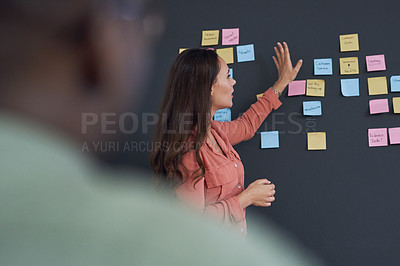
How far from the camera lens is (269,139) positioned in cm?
165

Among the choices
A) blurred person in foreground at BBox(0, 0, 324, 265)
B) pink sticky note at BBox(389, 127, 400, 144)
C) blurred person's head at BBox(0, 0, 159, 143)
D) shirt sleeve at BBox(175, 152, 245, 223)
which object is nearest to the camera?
blurred person in foreground at BBox(0, 0, 324, 265)

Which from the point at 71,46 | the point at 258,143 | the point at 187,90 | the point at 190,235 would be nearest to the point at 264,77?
the point at 258,143

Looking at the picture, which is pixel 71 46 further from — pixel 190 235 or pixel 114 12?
pixel 190 235

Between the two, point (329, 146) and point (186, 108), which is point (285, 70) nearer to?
point (329, 146)

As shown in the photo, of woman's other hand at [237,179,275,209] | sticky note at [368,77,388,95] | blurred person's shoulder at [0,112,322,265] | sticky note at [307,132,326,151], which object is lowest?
woman's other hand at [237,179,275,209]

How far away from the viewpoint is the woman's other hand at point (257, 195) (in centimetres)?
128

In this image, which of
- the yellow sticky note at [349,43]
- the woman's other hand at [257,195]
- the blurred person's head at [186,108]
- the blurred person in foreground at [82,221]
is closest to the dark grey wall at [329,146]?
the yellow sticky note at [349,43]

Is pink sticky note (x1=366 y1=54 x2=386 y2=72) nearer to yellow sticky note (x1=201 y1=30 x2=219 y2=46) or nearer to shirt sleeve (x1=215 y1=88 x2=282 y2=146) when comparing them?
shirt sleeve (x1=215 y1=88 x2=282 y2=146)

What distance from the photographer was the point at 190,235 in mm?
135

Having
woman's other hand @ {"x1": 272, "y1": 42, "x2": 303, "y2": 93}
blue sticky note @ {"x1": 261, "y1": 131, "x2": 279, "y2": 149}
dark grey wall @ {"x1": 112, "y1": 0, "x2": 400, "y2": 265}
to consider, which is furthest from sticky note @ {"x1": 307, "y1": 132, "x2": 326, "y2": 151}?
woman's other hand @ {"x1": 272, "y1": 42, "x2": 303, "y2": 93}

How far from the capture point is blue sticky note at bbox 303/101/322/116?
1606 millimetres

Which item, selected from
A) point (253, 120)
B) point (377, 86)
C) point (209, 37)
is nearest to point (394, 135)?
point (377, 86)

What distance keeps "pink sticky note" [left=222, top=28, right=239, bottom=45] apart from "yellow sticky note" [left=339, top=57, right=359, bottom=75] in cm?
50

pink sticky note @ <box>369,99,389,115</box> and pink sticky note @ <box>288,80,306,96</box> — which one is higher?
pink sticky note @ <box>288,80,306,96</box>
